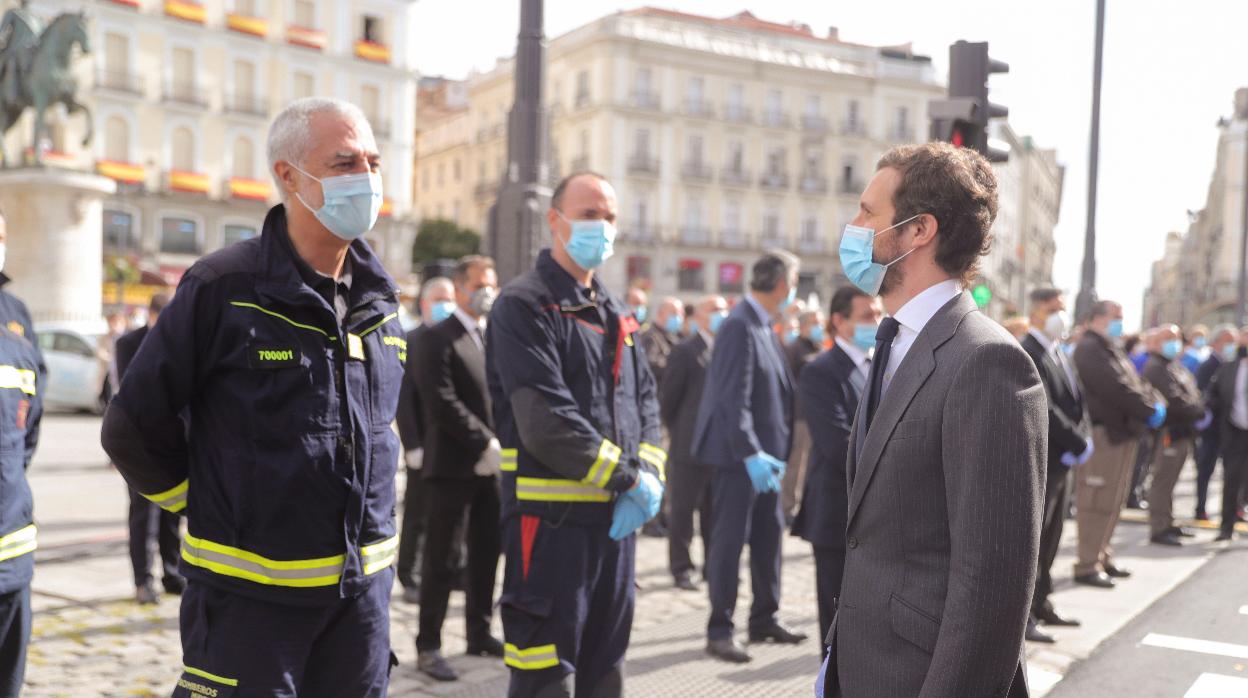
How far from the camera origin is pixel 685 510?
818 centimetres

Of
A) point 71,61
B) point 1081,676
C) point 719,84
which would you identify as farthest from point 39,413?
point 719,84

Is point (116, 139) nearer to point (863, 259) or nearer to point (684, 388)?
point (684, 388)

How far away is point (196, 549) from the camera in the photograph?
9.43 ft

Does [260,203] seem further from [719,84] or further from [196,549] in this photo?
[196,549]

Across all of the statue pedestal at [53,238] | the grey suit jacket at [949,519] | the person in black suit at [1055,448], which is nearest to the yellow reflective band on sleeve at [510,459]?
the grey suit jacket at [949,519]

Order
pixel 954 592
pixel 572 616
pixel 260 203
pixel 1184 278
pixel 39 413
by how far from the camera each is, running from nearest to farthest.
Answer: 1. pixel 954 592
2. pixel 572 616
3. pixel 39 413
4. pixel 260 203
5. pixel 1184 278

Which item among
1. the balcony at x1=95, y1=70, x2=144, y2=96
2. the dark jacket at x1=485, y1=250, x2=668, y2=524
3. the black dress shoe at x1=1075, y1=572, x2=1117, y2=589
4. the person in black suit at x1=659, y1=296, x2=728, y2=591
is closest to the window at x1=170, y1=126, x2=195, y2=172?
the balcony at x1=95, y1=70, x2=144, y2=96

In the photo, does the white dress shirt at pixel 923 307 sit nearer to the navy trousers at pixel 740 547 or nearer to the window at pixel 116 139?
the navy trousers at pixel 740 547

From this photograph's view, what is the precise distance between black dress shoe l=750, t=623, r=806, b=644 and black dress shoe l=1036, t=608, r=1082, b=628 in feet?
5.70

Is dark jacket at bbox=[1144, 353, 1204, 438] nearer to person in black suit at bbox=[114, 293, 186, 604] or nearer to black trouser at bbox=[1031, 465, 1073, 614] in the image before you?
black trouser at bbox=[1031, 465, 1073, 614]

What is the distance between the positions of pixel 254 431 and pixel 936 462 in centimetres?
170

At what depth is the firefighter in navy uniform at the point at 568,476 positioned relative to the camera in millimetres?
3875

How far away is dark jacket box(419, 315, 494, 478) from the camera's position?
6.08 metres

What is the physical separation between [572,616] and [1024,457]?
2.03 m
